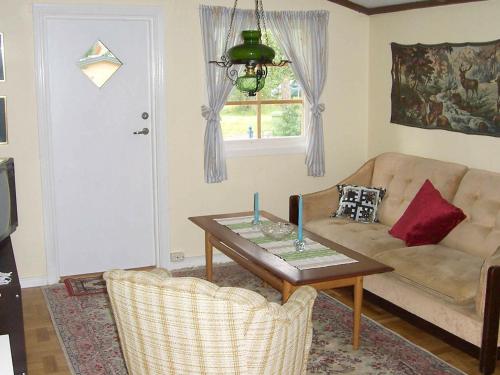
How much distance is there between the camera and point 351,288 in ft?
15.9

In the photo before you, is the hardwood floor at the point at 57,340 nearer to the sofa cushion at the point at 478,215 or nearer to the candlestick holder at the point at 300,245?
the sofa cushion at the point at 478,215

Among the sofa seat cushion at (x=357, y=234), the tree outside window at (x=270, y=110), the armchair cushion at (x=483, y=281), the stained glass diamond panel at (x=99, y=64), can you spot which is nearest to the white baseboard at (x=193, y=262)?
the sofa seat cushion at (x=357, y=234)

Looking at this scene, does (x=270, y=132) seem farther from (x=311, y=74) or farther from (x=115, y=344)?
(x=115, y=344)

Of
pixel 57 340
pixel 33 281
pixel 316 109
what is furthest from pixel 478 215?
pixel 33 281

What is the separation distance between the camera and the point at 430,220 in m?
4.40

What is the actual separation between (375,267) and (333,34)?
2.67 meters

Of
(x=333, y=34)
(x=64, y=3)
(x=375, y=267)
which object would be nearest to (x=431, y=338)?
(x=375, y=267)

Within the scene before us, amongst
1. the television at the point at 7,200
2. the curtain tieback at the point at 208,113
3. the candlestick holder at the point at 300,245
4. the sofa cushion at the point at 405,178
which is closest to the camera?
the candlestick holder at the point at 300,245

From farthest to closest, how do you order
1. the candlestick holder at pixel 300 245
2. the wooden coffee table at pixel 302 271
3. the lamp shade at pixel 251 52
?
1. the candlestick holder at pixel 300 245
2. the wooden coffee table at pixel 302 271
3. the lamp shade at pixel 251 52

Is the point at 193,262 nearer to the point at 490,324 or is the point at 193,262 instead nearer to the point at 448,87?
the point at 448,87

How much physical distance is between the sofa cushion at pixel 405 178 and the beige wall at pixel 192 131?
65 centimetres

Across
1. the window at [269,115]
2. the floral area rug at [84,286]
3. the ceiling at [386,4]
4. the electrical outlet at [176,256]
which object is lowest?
the floral area rug at [84,286]

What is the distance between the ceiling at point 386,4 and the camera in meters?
5.00

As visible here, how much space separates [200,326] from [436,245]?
2381 mm
